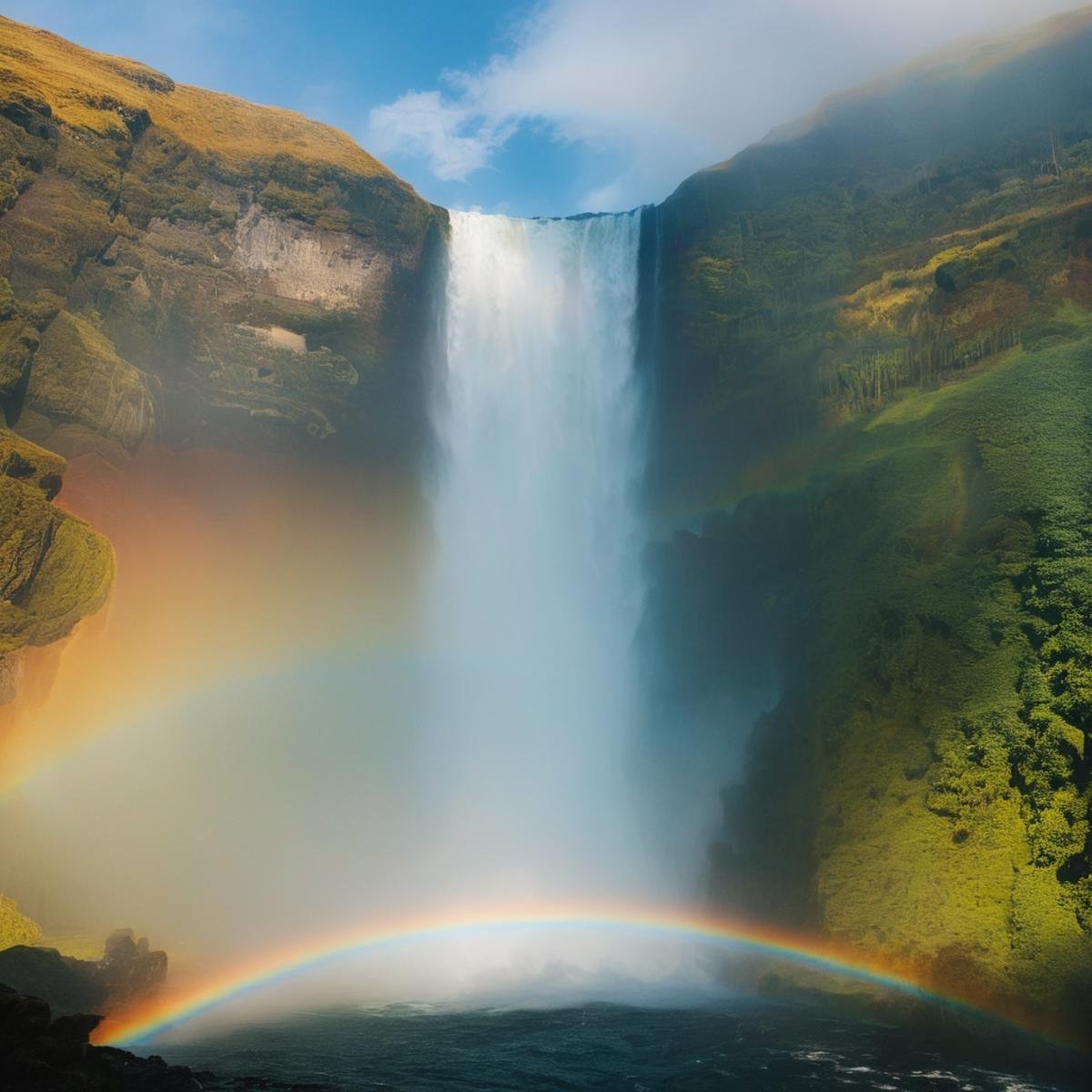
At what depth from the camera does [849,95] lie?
58094mm

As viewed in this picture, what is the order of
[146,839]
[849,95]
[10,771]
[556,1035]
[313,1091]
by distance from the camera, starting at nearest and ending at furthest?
[313,1091] < [556,1035] < [10,771] < [146,839] < [849,95]

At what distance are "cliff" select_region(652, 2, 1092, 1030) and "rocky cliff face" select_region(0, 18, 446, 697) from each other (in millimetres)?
17030

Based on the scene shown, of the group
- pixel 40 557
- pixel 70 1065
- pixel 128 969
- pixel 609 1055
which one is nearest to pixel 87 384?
pixel 40 557

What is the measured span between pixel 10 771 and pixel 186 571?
495 inches

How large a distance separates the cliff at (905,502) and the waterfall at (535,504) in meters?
3.31

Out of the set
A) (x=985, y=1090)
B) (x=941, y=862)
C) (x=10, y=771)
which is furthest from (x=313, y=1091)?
(x=10, y=771)

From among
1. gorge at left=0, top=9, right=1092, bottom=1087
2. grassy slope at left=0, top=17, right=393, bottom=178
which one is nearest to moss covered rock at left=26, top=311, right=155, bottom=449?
gorge at left=0, top=9, right=1092, bottom=1087

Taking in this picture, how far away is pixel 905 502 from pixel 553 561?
72.0 feet

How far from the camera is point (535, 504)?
5428 cm

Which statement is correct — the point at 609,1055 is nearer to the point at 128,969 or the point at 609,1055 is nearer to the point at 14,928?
the point at 128,969

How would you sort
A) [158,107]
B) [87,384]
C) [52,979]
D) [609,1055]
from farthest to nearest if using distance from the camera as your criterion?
[158,107] → [87,384] → [52,979] → [609,1055]

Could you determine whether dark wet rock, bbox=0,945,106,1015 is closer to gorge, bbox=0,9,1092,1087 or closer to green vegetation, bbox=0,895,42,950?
gorge, bbox=0,9,1092,1087

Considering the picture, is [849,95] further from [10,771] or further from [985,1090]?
[10,771]

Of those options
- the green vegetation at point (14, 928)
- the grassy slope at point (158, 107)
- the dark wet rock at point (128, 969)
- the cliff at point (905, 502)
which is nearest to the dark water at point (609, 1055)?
the cliff at point (905, 502)
